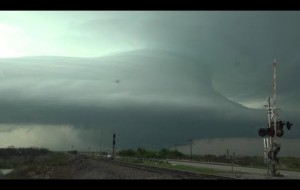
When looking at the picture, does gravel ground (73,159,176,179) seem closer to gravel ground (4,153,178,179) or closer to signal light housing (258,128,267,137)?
gravel ground (4,153,178,179)

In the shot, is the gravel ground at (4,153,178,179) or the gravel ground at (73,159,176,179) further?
the gravel ground at (4,153,178,179)

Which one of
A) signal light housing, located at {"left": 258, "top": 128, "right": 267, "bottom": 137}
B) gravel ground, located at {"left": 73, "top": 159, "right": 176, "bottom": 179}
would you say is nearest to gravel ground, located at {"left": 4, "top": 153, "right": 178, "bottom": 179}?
gravel ground, located at {"left": 73, "top": 159, "right": 176, "bottom": 179}

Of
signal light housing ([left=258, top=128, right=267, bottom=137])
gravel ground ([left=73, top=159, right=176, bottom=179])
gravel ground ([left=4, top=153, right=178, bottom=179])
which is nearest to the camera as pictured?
signal light housing ([left=258, top=128, right=267, bottom=137])

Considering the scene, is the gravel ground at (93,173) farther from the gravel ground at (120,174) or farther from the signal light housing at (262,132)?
the signal light housing at (262,132)

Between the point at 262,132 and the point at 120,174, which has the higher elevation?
the point at 262,132

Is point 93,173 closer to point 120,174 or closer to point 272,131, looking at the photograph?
point 120,174

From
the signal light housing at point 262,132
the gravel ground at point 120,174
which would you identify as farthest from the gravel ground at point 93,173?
the signal light housing at point 262,132

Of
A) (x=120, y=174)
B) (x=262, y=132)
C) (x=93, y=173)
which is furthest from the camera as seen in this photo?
(x=93, y=173)

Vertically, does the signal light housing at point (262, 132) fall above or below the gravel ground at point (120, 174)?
above

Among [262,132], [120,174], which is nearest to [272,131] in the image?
[262,132]
